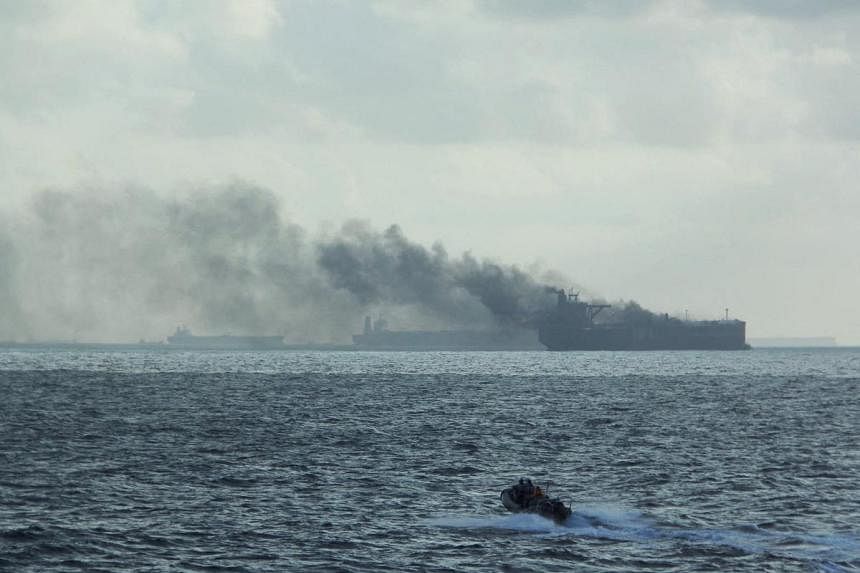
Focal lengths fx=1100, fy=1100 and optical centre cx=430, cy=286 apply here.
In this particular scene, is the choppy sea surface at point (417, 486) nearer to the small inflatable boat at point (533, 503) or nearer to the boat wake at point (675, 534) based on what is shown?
the boat wake at point (675, 534)

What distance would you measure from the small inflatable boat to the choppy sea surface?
1.74ft

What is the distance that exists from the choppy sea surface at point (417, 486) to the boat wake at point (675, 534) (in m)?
0.14

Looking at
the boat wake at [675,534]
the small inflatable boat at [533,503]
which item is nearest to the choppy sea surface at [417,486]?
the boat wake at [675,534]

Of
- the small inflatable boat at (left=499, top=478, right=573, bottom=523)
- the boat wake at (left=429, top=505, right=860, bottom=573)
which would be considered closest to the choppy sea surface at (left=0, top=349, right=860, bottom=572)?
the boat wake at (left=429, top=505, right=860, bottom=573)

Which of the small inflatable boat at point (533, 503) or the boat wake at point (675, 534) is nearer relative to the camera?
the boat wake at point (675, 534)

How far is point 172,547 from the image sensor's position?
39.5m

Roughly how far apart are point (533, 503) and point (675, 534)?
6701mm

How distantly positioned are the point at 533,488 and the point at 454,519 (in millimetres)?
4007

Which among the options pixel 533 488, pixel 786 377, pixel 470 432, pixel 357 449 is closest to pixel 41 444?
pixel 357 449

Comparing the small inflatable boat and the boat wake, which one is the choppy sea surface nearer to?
the boat wake

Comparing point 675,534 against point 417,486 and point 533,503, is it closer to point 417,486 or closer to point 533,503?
point 533,503

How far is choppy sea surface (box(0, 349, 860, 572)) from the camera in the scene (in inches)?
1539

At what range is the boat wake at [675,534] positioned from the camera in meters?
39.3

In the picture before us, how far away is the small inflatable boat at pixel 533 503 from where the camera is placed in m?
46.2
